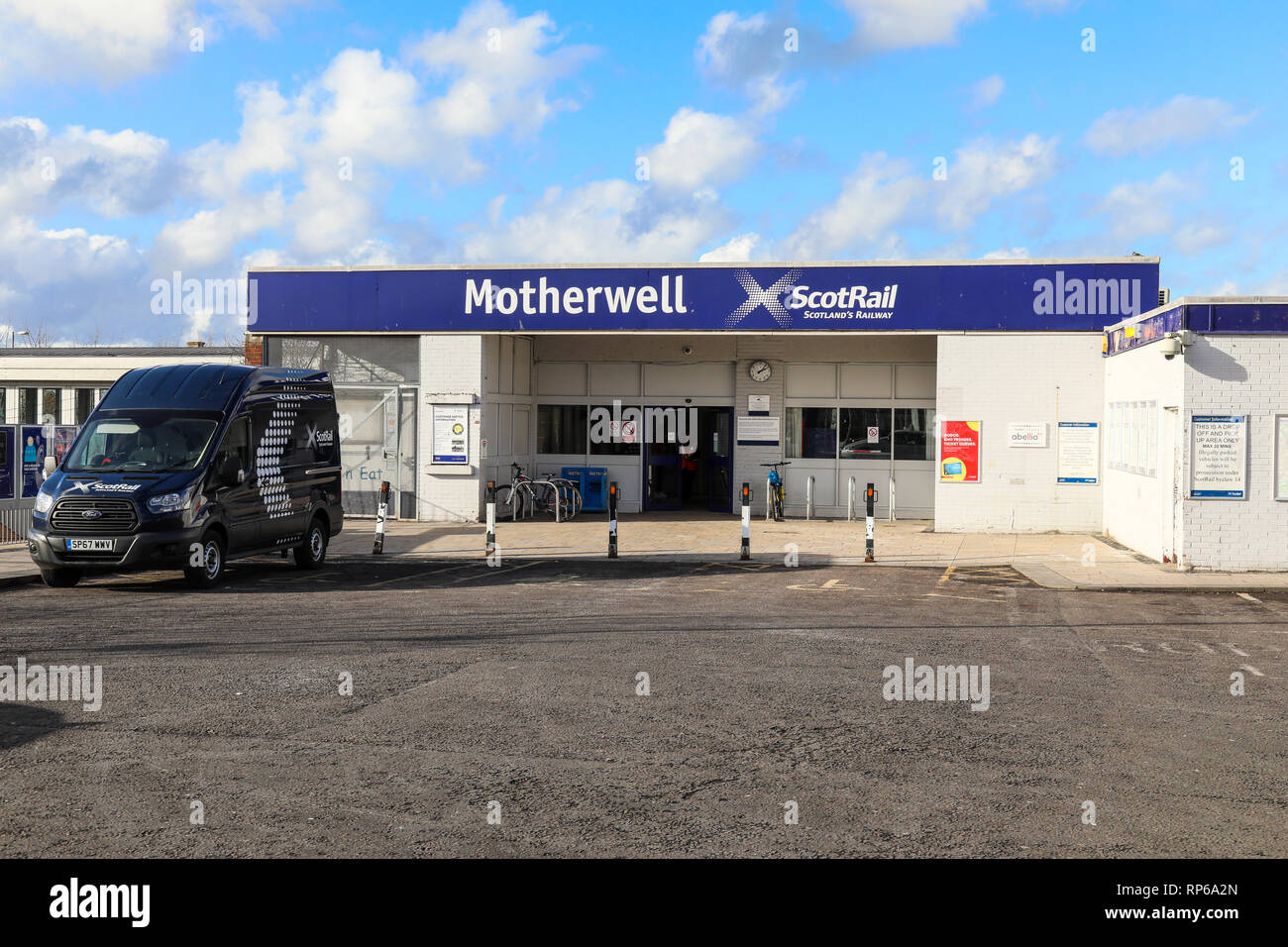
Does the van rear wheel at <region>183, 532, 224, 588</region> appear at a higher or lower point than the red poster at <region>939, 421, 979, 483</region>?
lower

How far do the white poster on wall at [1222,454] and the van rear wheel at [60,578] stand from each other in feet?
46.7

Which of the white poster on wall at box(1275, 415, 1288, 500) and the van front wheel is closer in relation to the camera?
the white poster on wall at box(1275, 415, 1288, 500)

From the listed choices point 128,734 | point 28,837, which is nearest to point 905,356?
point 128,734

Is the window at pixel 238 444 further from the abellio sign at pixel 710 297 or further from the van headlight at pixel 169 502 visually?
the abellio sign at pixel 710 297

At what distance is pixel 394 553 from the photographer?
1875cm

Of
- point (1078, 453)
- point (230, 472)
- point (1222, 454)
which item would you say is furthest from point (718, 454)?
point (230, 472)

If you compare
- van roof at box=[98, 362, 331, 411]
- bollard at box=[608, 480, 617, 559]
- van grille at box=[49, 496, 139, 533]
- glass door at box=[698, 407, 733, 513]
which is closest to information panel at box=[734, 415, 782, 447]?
glass door at box=[698, 407, 733, 513]

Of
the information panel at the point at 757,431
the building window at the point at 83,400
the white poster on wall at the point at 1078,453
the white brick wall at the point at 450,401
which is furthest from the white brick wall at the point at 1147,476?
the building window at the point at 83,400

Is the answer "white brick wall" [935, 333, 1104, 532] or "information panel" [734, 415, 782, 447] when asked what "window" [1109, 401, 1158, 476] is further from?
"information panel" [734, 415, 782, 447]

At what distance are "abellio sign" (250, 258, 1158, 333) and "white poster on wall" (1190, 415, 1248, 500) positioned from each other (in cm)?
566

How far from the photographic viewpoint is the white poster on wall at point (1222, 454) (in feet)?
52.9

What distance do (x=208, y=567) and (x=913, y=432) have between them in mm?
15425

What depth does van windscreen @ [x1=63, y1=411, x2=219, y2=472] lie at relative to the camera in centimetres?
1478

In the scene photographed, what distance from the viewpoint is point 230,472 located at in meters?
15.2
